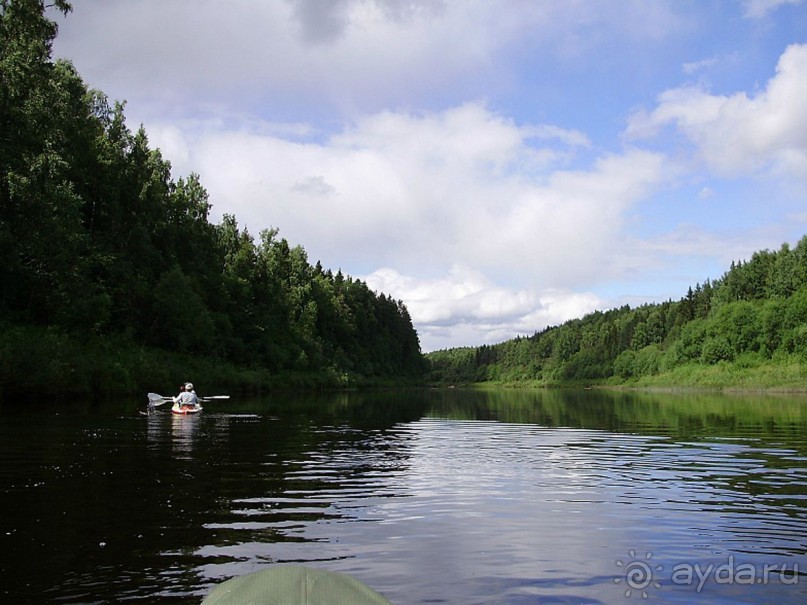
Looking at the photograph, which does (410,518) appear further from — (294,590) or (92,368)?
(92,368)

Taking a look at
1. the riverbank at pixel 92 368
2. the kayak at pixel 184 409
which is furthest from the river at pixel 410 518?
the riverbank at pixel 92 368

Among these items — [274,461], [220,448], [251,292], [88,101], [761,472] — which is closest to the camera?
[761,472]

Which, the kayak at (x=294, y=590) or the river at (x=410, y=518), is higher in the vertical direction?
the kayak at (x=294, y=590)

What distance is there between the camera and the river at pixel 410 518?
870 centimetres

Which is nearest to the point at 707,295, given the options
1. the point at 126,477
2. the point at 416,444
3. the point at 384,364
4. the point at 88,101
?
the point at 384,364

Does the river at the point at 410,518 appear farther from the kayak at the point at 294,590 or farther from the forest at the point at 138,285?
the forest at the point at 138,285

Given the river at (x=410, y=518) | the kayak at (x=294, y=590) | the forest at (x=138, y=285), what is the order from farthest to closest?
the forest at (x=138, y=285)
the river at (x=410, y=518)
the kayak at (x=294, y=590)

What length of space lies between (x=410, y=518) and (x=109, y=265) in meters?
55.8

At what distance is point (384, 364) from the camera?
185 meters

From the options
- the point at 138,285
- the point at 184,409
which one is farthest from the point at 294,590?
the point at 138,285

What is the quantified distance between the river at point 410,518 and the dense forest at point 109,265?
64.9 feet

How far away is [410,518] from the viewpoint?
12.8 m

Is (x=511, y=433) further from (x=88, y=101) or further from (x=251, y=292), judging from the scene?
(x=251, y=292)

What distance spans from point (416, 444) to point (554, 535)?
15625mm
